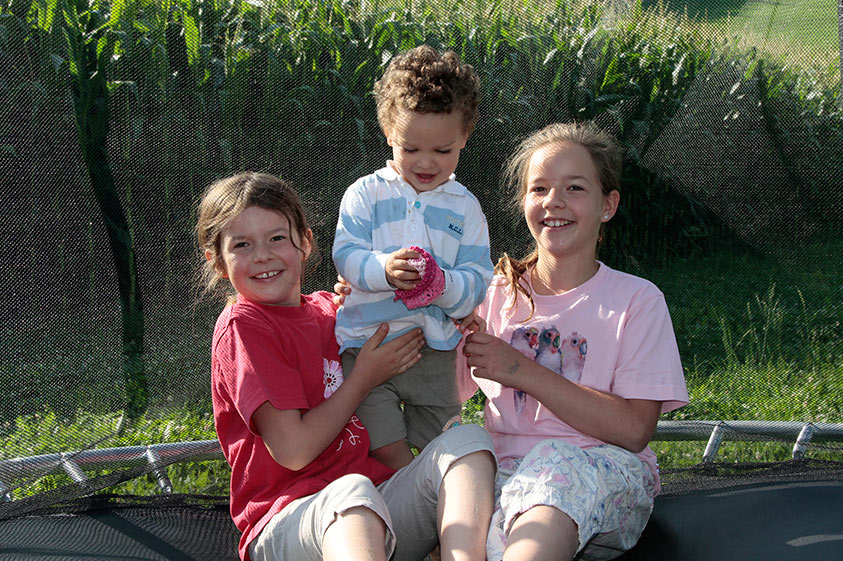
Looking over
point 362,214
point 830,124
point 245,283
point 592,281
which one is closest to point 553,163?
point 592,281

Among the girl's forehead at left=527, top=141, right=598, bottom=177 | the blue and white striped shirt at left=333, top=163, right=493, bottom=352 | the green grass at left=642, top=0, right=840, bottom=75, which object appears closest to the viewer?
the blue and white striped shirt at left=333, top=163, right=493, bottom=352

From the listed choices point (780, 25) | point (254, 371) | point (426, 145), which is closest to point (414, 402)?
point (254, 371)

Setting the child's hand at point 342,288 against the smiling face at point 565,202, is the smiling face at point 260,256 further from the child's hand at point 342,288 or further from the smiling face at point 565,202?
the smiling face at point 565,202

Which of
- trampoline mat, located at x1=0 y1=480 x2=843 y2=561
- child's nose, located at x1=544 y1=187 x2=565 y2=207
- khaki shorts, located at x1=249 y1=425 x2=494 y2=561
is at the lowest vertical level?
trampoline mat, located at x1=0 y1=480 x2=843 y2=561

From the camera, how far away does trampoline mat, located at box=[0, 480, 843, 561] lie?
5.61 ft

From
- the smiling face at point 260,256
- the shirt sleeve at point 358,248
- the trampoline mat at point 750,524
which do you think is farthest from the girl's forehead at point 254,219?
the trampoline mat at point 750,524

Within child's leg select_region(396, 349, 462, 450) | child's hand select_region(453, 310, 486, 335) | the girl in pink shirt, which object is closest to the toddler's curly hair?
the girl in pink shirt

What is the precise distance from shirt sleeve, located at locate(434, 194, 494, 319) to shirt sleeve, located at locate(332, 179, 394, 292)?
0.12 m

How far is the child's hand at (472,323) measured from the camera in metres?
1.79

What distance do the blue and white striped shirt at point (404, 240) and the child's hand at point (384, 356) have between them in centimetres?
4

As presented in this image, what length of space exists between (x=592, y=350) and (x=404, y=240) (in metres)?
0.42

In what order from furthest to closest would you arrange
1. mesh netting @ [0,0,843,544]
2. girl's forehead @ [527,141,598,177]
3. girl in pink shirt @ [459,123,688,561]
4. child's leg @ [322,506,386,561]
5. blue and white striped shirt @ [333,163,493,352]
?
mesh netting @ [0,0,843,544], girl's forehead @ [527,141,598,177], blue and white striped shirt @ [333,163,493,352], girl in pink shirt @ [459,123,688,561], child's leg @ [322,506,386,561]

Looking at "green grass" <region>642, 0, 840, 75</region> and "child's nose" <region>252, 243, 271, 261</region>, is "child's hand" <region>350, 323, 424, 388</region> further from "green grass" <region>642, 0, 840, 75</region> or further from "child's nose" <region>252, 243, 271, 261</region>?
"green grass" <region>642, 0, 840, 75</region>

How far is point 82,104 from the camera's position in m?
2.26
